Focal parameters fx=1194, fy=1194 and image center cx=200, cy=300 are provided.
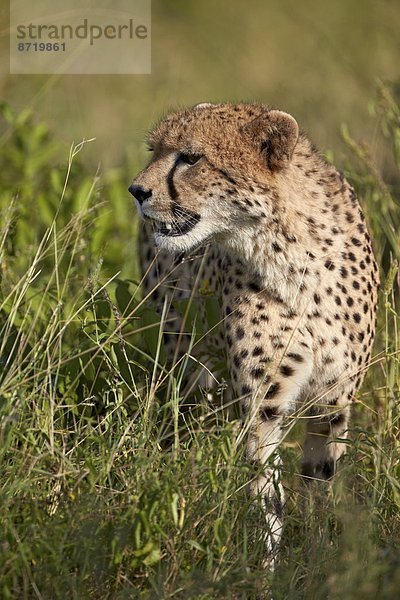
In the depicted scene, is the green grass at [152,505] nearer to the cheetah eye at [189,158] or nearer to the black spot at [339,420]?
the black spot at [339,420]

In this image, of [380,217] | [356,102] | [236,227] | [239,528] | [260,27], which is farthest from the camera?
[260,27]

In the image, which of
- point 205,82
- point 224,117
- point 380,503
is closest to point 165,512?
point 380,503

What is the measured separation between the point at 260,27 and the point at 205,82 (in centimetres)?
120

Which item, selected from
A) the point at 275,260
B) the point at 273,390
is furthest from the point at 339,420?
the point at 275,260

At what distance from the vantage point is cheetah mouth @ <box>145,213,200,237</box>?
3.53m

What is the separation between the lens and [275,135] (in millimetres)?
3512

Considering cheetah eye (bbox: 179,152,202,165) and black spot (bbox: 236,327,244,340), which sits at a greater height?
cheetah eye (bbox: 179,152,202,165)

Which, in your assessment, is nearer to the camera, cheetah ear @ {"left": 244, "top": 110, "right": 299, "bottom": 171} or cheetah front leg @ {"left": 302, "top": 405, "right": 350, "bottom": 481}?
cheetah ear @ {"left": 244, "top": 110, "right": 299, "bottom": 171}

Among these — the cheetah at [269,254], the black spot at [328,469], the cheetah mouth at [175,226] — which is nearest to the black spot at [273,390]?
the cheetah at [269,254]

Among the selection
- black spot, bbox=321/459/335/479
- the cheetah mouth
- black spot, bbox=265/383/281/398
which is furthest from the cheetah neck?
black spot, bbox=321/459/335/479

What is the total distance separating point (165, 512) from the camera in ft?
9.35

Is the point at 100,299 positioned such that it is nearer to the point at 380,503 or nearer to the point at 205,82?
the point at 380,503

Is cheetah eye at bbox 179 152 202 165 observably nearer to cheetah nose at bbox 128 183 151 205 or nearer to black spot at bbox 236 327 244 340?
cheetah nose at bbox 128 183 151 205

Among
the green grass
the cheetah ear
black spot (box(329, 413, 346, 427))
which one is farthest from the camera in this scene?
black spot (box(329, 413, 346, 427))
